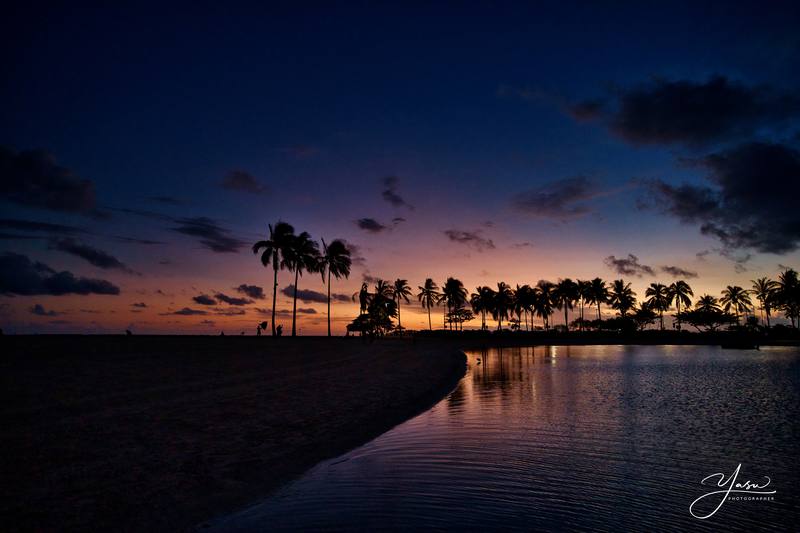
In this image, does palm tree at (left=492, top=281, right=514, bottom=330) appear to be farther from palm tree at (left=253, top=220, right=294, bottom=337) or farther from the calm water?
the calm water

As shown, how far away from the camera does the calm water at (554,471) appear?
660cm

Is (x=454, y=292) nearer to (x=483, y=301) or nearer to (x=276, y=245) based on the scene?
(x=483, y=301)

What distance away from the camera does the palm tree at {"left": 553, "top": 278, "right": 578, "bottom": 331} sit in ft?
434

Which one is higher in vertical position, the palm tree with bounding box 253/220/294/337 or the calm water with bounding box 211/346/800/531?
the palm tree with bounding box 253/220/294/337

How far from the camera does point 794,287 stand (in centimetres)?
9706

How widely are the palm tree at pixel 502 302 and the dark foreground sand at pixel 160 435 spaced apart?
115 metres

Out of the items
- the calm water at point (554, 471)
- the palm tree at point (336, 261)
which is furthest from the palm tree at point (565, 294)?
the calm water at point (554, 471)

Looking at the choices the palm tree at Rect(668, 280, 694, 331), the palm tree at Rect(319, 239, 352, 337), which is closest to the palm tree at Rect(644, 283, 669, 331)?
the palm tree at Rect(668, 280, 694, 331)

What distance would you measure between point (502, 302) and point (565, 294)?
18.8 metres

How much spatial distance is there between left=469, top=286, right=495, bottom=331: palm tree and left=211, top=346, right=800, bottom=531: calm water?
11719 centimetres

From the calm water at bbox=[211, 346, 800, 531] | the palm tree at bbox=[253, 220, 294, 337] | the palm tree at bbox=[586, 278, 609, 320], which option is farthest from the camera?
the palm tree at bbox=[586, 278, 609, 320]

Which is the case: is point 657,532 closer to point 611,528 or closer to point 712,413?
point 611,528

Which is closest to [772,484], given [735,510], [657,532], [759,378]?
[735,510]

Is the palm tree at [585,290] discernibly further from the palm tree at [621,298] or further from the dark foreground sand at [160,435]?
the dark foreground sand at [160,435]
